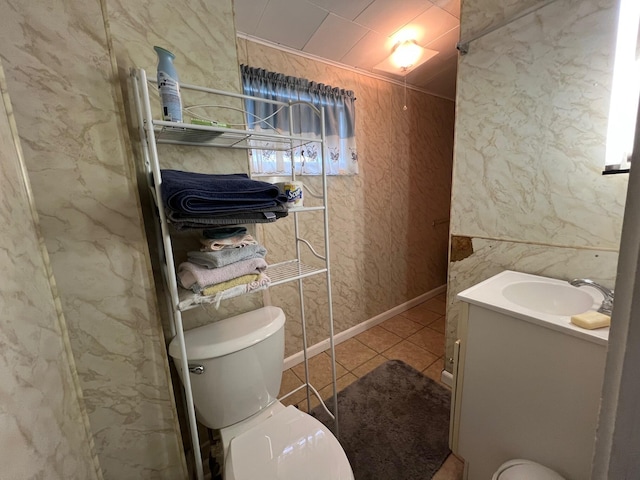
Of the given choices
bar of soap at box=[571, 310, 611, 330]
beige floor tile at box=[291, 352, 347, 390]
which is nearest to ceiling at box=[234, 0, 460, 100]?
bar of soap at box=[571, 310, 611, 330]

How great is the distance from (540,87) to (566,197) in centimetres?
52

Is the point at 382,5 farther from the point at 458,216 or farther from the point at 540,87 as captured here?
the point at 458,216

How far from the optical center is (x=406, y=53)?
1.75 m

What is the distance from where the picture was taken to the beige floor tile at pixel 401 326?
237 centimetres

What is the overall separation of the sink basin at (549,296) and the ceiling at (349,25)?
5.20 feet

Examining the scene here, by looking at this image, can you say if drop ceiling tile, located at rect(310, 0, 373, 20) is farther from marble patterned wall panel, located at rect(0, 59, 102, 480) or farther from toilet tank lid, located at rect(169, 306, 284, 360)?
toilet tank lid, located at rect(169, 306, 284, 360)

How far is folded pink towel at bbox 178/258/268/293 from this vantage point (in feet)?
2.72

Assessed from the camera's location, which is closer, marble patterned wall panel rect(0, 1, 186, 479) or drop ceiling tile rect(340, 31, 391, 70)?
marble patterned wall panel rect(0, 1, 186, 479)

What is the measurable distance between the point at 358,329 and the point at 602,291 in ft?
5.36

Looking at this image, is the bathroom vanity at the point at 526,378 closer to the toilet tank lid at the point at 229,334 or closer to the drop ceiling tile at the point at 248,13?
the toilet tank lid at the point at 229,334

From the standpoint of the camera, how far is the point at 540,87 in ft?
4.02

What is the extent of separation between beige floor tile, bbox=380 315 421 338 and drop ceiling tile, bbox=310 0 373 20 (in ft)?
7.64

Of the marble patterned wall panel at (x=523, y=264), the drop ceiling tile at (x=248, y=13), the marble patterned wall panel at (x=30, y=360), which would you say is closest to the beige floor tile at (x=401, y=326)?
the marble patterned wall panel at (x=523, y=264)

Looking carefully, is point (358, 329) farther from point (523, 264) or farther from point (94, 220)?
point (94, 220)
